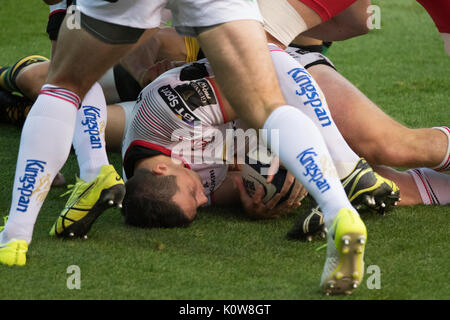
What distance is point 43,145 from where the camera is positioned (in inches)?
79.9

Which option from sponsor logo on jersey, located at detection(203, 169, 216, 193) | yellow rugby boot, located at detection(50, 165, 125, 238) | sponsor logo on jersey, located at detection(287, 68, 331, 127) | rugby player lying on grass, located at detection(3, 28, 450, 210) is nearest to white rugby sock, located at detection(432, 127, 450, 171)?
rugby player lying on grass, located at detection(3, 28, 450, 210)

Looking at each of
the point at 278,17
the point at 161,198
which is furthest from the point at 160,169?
the point at 278,17

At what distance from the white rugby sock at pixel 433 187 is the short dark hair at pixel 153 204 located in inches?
33.5

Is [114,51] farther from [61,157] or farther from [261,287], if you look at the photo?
[261,287]

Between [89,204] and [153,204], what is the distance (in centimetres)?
23

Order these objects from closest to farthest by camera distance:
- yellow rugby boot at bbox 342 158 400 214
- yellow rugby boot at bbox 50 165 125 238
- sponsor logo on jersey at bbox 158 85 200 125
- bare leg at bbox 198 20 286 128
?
1. bare leg at bbox 198 20 286 128
2. yellow rugby boot at bbox 50 165 125 238
3. yellow rugby boot at bbox 342 158 400 214
4. sponsor logo on jersey at bbox 158 85 200 125

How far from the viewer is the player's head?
8.05 ft

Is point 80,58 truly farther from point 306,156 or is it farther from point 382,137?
point 382,137

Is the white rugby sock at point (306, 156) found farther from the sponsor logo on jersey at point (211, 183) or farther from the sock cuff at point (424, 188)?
the sock cuff at point (424, 188)

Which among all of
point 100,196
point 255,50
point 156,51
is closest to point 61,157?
point 100,196

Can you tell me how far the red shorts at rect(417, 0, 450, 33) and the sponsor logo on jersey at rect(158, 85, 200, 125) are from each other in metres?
Answer: 0.93

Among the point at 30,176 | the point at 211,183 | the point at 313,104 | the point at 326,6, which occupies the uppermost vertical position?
the point at 326,6

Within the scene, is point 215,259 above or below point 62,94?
below

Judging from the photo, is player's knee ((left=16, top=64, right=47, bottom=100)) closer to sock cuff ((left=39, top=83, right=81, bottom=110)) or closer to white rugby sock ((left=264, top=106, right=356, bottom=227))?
sock cuff ((left=39, top=83, right=81, bottom=110))
